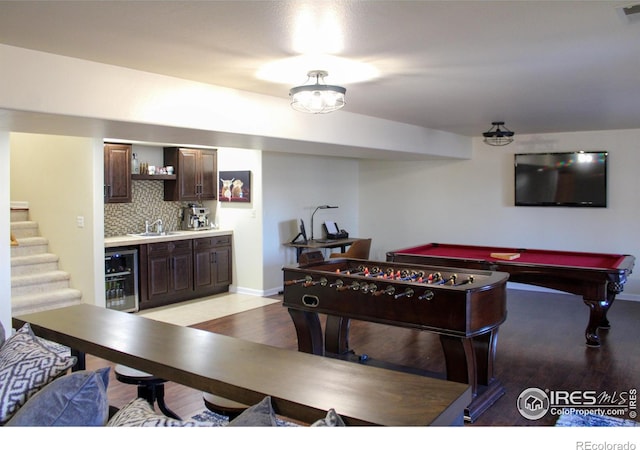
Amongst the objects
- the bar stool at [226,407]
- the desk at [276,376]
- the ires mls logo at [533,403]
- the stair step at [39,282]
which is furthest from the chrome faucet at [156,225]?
the bar stool at [226,407]

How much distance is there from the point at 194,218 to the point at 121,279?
1.65 meters

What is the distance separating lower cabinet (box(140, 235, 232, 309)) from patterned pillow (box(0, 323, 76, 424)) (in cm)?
420

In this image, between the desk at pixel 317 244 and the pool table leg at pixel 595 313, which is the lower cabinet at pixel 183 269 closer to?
the desk at pixel 317 244

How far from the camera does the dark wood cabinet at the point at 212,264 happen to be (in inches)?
279

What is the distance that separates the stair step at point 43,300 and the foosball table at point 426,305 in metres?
2.86

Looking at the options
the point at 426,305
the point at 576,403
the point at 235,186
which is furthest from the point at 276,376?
the point at 235,186

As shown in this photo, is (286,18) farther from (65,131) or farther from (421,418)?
(65,131)

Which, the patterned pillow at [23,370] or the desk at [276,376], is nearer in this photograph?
the desk at [276,376]

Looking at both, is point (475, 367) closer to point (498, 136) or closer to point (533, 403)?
point (533, 403)

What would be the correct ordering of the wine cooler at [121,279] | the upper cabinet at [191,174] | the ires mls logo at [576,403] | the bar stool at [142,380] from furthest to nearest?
the upper cabinet at [191,174]
the wine cooler at [121,279]
the ires mls logo at [576,403]
the bar stool at [142,380]

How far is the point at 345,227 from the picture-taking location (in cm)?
901

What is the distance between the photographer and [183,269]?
22.5 feet
